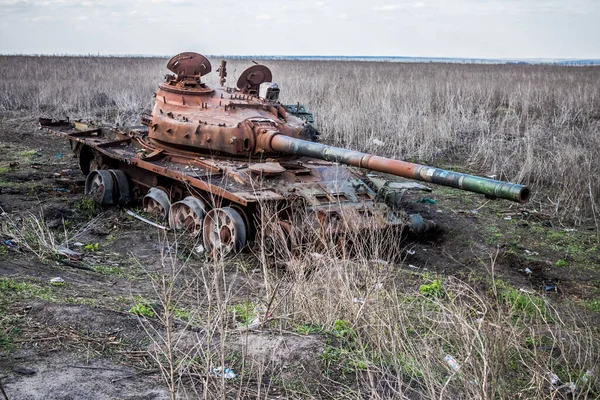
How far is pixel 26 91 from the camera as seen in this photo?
21812 millimetres

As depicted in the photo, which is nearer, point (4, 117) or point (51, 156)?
point (51, 156)

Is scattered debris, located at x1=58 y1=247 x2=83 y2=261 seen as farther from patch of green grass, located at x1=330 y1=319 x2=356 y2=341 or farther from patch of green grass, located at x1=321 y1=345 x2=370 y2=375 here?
patch of green grass, located at x1=321 y1=345 x2=370 y2=375

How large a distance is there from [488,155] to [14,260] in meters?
9.17

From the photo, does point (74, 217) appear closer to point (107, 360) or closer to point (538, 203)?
point (107, 360)

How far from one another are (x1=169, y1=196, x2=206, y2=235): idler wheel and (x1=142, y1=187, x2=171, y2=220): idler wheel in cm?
36

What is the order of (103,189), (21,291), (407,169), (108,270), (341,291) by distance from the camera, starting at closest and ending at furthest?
(341,291)
(21,291)
(407,169)
(108,270)
(103,189)

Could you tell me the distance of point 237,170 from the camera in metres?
8.08

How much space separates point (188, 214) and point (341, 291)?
396 cm

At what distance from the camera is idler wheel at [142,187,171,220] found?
28.9 feet

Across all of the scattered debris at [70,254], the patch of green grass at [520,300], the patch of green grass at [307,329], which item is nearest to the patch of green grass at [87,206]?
the scattered debris at [70,254]

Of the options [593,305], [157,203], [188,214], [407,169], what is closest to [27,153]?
[157,203]

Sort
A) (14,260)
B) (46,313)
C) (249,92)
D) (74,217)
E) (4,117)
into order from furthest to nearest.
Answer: (4,117)
(249,92)
(74,217)
(14,260)
(46,313)

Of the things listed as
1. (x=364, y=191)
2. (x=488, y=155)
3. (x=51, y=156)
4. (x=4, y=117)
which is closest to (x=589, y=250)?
(x=364, y=191)

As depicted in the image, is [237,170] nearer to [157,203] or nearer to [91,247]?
[157,203]
